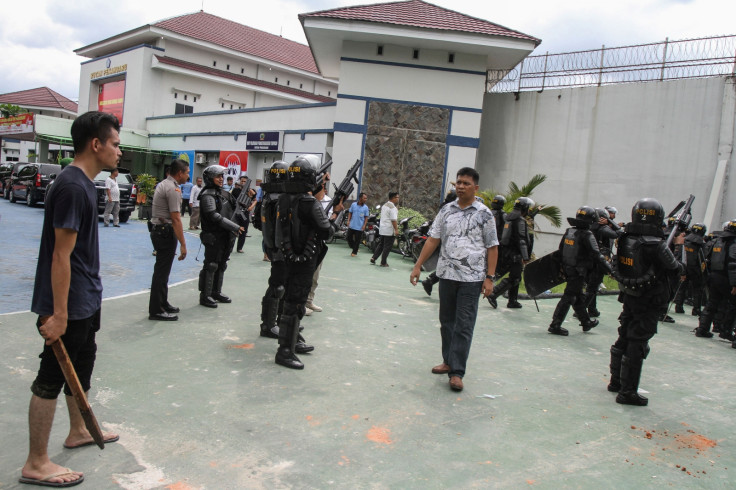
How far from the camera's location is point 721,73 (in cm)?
1422

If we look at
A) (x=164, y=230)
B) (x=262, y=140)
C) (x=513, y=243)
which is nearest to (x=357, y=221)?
(x=513, y=243)

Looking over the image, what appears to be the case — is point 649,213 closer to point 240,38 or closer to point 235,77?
point 235,77

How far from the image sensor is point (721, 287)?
27.3 ft

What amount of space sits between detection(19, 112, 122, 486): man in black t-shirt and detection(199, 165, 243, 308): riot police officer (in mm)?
3869

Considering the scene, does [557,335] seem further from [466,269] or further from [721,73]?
[721,73]

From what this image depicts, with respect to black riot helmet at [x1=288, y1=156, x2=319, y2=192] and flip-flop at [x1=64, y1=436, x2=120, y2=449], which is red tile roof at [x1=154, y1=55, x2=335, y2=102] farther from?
flip-flop at [x1=64, y1=436, x2=120, y2=449]

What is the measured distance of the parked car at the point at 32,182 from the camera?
792 inches

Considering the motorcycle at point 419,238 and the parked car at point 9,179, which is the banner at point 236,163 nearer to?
the parked car at point 9,179

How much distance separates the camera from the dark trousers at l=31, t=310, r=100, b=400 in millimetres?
2814

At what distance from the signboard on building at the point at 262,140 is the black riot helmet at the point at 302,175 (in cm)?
1778

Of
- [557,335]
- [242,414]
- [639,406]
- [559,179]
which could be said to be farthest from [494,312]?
[559,179]

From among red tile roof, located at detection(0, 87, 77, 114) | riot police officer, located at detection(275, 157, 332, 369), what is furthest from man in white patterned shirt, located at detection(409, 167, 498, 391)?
red tile roof, located at detection(0, 87, 77, 114)

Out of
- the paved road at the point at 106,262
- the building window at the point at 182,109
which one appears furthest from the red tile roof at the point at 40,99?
the paved road at the point at 106,262

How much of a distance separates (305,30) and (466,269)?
15023 mm
